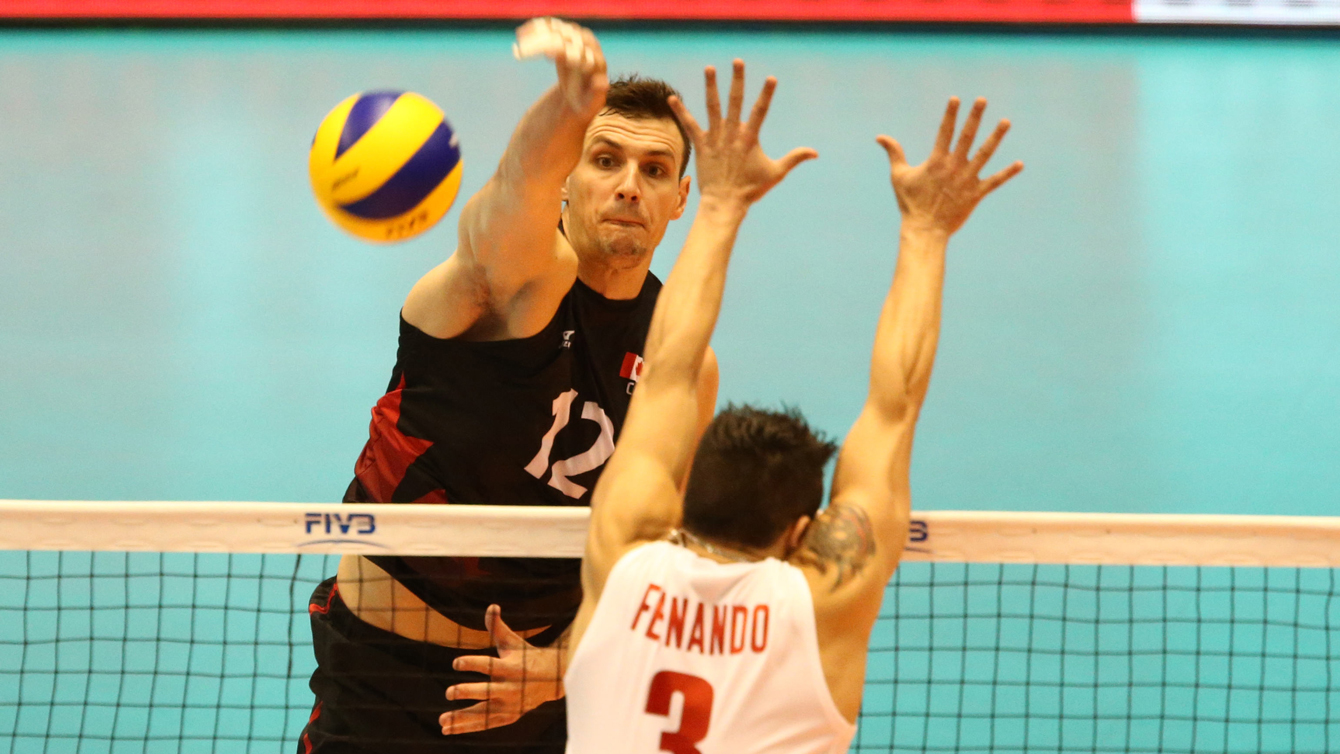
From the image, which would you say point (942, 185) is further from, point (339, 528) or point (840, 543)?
point (339, 528)

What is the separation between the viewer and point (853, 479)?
119 inches

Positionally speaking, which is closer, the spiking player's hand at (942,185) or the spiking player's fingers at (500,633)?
the spiking player's hand at (942,185)

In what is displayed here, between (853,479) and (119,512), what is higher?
(853,479)

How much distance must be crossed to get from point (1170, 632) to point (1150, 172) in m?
7.70

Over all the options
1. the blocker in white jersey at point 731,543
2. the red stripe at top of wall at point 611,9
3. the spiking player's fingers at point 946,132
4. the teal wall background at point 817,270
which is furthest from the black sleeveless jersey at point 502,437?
the red stripe at top of wall at point 611,9

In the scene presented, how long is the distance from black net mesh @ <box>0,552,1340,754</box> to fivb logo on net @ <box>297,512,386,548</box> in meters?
1.51

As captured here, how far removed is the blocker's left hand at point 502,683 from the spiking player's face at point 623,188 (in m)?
1.18

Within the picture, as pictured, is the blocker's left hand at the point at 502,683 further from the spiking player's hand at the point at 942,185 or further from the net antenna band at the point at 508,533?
the spiking player's hand at the point at 942,185

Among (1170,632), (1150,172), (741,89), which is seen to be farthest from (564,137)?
(1150,172)

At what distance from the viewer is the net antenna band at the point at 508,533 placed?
3.45 meters

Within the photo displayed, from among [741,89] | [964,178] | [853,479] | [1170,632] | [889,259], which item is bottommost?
[1170,632]

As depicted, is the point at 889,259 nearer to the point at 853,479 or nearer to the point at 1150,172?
the point at 1150,172

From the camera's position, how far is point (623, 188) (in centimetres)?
403

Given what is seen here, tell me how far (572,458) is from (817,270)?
6700 mm
